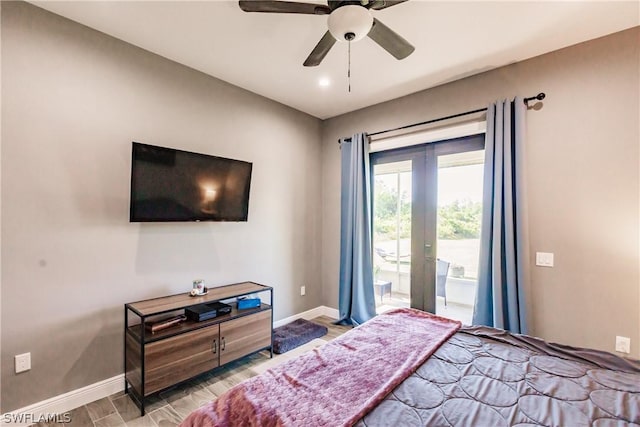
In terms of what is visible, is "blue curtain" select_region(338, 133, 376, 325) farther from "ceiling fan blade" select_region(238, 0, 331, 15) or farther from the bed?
"ceiling fan blade" select_region(238, 0, 331, 15)

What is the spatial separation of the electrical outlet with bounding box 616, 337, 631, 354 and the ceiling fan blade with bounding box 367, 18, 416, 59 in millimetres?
2742

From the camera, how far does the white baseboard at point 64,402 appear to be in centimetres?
200

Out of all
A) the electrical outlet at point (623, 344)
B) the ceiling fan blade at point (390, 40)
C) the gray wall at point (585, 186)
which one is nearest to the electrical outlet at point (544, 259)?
the gray wall at point (585, 186)

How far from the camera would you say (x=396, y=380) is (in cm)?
139

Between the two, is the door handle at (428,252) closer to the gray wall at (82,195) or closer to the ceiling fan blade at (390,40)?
the ceiling fan blade at (390,40)

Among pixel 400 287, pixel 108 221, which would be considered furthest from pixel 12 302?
pixel 400 287

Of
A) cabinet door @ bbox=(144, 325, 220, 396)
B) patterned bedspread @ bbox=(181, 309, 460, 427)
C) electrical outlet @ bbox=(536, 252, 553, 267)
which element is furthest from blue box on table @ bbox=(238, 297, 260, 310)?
electrical outlet @ bbox=(536, 252, 553, 267)

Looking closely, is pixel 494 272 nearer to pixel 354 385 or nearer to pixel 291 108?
pixel 354 385

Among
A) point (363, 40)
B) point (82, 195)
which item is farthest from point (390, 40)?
point (82, 195)

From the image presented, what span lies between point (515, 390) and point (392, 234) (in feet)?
8.27

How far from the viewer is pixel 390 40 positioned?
6.46ft

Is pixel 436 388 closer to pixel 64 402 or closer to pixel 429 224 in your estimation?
pixel 429 224

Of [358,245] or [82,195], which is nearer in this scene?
[82,195]

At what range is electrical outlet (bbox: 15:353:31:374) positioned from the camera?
6.61 feet
